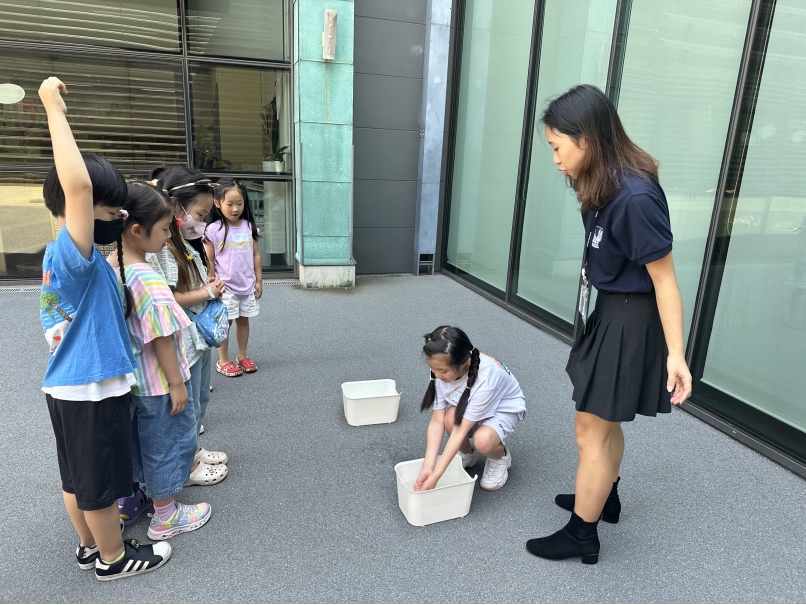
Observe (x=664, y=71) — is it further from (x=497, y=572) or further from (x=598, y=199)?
(x=497, y=572)

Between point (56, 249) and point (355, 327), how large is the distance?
2.99 metres

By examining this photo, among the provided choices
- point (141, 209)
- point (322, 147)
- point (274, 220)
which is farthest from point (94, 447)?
point (274, 220)

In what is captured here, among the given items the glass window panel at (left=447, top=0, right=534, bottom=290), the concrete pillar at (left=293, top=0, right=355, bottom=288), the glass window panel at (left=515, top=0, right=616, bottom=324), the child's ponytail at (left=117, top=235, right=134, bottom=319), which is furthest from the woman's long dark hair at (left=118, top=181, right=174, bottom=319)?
the glass window panel at (left=447, top=0, right=534, bottom=290)

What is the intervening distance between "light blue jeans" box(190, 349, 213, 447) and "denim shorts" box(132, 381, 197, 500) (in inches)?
5.7

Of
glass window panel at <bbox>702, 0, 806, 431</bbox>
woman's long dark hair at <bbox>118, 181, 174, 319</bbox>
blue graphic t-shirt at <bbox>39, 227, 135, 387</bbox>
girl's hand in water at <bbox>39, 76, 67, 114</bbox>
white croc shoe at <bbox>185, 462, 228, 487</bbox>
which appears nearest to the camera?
girl's hand in water at <bbox>39, 76, 67, 114</bbox>

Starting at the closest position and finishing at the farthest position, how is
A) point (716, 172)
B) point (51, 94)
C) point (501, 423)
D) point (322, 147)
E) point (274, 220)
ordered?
point (51, 94)
point (501, 423)
point (716, 172)
point (322, 147)
point (274, 220)

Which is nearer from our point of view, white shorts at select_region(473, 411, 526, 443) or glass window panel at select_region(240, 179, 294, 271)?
white shorts at select_region(473, 411, 526, 443)

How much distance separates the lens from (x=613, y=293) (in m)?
1.58

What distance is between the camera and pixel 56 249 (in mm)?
1279

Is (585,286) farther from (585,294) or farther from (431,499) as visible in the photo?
(431,499)

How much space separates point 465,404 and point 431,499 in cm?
36

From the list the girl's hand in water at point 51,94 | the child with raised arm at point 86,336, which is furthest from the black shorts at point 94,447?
the girl's hand in water at point 51,94

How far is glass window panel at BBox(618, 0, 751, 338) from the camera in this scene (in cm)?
284

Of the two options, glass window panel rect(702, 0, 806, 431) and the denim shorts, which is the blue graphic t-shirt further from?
glass window panel rect(702, 0, 806, 431)
